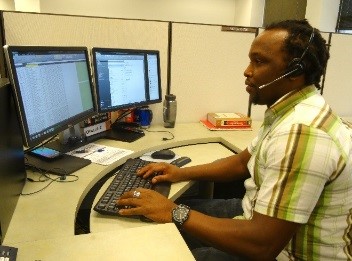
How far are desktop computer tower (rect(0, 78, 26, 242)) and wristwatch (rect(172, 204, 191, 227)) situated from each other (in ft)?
1.45

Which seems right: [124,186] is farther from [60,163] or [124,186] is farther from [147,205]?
[60,163]

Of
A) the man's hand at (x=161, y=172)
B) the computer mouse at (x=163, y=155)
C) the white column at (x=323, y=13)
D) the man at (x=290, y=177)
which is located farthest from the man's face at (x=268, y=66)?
the white column at (x=323, y=13)

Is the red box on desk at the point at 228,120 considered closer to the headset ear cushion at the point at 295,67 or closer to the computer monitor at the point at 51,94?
the computer monitor at the point at 51,94

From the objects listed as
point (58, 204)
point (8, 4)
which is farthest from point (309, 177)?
point (8, 4)

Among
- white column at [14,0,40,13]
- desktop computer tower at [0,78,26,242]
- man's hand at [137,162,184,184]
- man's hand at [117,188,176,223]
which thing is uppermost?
white column at [14,0,40,13]

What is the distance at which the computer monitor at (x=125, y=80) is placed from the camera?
1562mm

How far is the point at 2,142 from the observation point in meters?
0.87

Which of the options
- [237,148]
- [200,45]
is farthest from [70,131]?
[200,45]

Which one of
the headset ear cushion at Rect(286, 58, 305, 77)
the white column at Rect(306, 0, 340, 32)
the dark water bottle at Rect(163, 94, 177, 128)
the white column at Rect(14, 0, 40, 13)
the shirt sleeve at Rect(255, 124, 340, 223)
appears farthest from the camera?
the white column at Rect(14, 0, 40, 13)

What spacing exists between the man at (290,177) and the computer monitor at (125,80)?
716mm

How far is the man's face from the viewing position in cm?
97

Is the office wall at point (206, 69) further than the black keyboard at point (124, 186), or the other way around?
the office wall at point (206, 69)

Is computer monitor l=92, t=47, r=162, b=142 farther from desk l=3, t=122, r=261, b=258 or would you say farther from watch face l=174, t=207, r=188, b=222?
watch face l=174, t=207, r=188, b=222

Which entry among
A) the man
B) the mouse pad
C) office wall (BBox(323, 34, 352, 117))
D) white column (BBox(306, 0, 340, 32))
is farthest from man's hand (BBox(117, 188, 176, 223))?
white column (BBox(306, 0, 340, 32))
